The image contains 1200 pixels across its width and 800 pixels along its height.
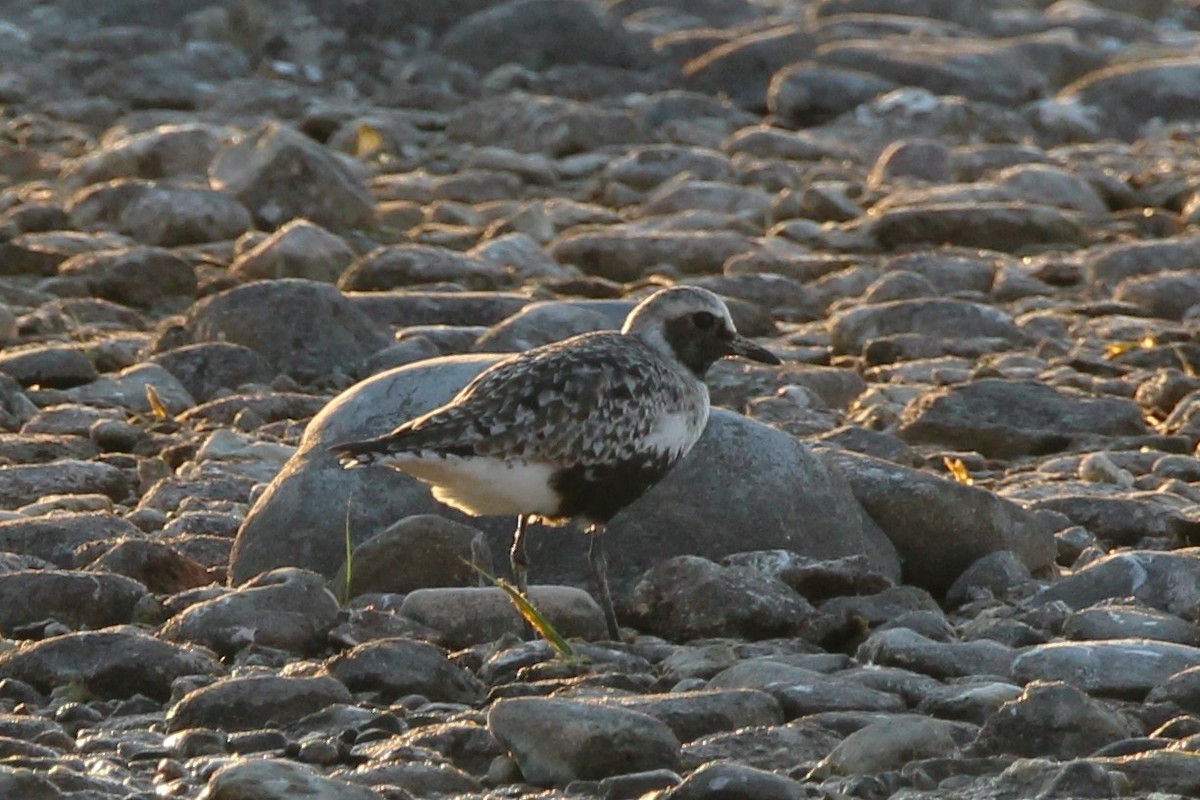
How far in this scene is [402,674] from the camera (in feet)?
18.7

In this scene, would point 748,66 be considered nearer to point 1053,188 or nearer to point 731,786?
point 1053,188

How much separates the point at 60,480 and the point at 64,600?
2.03 m

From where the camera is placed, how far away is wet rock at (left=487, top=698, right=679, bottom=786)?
16.3ft

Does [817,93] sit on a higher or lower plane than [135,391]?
lower

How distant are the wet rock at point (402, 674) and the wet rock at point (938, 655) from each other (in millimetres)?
1103

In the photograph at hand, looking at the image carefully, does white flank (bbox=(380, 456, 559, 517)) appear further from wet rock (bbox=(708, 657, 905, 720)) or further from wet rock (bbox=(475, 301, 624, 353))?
wet rock (bbox=(475, 301, 624, 353))

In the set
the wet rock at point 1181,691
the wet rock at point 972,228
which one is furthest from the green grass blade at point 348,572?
the wet rock at point 972,228

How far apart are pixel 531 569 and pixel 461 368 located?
0.71 meters

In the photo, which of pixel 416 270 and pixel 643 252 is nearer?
pixel 416 270

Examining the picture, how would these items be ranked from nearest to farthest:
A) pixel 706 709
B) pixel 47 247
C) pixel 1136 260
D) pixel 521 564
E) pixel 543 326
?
Result: pixel 706 709 → pixel 521 564 → pixel 543 326 → pixel 47 247 → pixel 1136 260

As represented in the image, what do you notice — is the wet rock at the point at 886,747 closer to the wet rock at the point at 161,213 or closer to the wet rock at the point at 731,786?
the wet rock at the point at 731,786

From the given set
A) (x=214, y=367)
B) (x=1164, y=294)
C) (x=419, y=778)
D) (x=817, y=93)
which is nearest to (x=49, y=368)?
(x=214, y=367)

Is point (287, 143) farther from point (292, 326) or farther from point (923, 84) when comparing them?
point (923, 84)

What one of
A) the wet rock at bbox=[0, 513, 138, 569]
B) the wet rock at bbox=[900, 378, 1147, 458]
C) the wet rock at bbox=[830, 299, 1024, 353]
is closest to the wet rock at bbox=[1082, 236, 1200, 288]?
the wet rock at bbox=[830, 299, 1024, 353]
